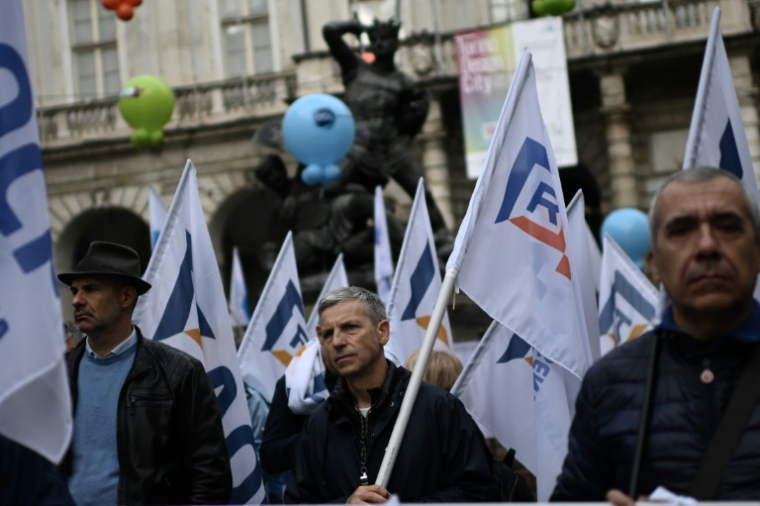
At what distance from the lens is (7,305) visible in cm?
302

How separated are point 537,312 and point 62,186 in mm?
26219

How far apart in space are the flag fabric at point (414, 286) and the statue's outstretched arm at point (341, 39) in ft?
15.8

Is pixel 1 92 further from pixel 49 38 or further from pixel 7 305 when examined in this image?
pixel 49 38

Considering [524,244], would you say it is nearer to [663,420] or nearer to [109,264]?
[109,264]

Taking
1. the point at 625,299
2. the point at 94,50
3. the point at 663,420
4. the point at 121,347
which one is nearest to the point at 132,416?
the point at 121,347

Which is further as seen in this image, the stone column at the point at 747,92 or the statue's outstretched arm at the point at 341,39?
the stone column at the point at 747,92

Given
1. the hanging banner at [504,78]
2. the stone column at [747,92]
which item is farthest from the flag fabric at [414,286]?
the stone column at [747,92]

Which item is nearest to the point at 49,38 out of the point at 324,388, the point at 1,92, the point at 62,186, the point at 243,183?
the point at 62,186

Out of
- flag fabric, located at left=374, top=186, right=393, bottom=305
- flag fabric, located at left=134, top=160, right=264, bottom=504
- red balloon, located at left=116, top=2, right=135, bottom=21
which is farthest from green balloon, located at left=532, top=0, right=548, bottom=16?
flag fabric, located at left=134, top=160, right=264, bottom=504

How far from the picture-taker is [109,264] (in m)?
4.55

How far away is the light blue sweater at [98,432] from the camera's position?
164 inches

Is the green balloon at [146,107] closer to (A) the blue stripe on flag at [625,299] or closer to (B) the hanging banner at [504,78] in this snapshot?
(B) the hanging banner at [504,78]

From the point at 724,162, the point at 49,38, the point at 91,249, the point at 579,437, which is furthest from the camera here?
the point at 49,38

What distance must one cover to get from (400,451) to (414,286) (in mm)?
3817
